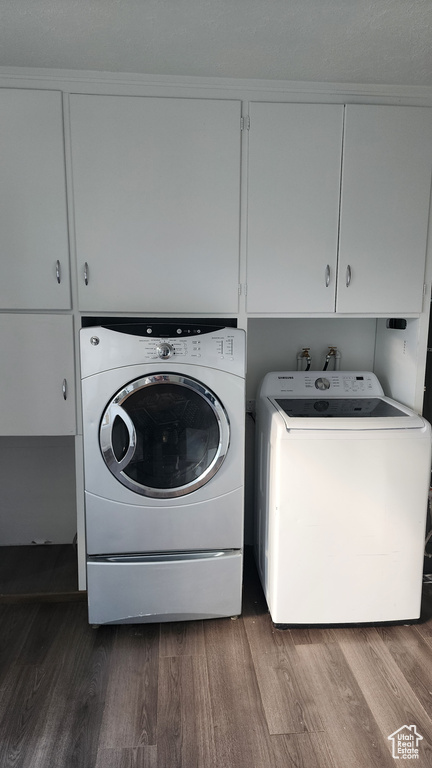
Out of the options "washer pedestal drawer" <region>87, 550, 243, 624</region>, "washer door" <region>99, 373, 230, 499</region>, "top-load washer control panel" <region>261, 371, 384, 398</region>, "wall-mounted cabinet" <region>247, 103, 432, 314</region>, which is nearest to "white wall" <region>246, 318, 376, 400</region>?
"top-load washer control panel" <region>261, 371, 384, 398</region>

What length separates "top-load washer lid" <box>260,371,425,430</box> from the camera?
2082 mm

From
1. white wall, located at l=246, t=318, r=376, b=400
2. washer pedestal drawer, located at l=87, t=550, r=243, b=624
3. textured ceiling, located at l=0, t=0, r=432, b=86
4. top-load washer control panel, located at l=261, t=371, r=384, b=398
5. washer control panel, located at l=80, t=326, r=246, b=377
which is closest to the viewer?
textured ceiling, located at l=0, t=0, r=432, b=86

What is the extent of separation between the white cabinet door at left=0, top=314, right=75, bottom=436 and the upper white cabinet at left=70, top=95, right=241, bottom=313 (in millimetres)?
197

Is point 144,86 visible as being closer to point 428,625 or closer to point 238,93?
point 238,93

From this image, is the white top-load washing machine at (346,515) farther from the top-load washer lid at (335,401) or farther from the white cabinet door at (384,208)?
the white cabinet door at (384,208)

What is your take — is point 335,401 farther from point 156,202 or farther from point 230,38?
point 230,38


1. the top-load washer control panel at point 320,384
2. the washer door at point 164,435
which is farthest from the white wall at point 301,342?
the washer door at point 164,435

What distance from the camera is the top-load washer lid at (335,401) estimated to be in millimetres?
2082

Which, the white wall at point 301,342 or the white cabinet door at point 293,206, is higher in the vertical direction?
the white cabinet door at point 293,206

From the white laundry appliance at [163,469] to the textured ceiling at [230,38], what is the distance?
993 millimetres

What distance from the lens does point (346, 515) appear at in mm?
2094

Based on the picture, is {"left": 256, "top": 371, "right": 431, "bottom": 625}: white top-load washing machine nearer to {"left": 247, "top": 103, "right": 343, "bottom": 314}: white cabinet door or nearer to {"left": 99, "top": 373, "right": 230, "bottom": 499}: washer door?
{"left": 99, "top": 373, "right": 230, "bottom": 499}: washer door

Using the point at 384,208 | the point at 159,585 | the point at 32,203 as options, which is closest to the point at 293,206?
the point at 384,208

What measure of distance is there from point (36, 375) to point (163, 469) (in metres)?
0.68
